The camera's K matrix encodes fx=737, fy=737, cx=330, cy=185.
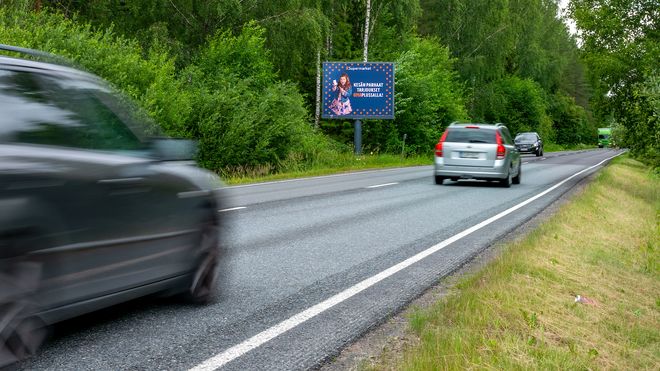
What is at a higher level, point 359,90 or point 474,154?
point 359,90

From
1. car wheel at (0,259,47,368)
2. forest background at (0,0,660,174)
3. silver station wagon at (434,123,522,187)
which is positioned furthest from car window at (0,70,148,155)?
silver station wagon at (434,123,522,187)

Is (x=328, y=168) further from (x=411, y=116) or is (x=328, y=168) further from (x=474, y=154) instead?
(x=411, y=116)

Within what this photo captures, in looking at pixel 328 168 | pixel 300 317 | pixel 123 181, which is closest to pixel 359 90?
pixel 328 168

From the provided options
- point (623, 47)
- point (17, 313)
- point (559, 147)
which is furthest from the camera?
point (559, 147)

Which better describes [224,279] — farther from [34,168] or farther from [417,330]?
[34,168]

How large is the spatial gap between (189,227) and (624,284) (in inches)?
172

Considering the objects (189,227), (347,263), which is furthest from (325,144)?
(189,227)

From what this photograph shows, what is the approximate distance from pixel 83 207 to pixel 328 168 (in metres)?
24.7

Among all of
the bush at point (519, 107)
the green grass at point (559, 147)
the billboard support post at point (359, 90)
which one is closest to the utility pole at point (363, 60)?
the billboard support post at point (359, 90)

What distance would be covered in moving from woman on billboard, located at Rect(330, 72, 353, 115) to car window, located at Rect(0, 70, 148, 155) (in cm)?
3037

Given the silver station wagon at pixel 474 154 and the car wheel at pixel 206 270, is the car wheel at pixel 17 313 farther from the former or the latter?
the silver station wagon at pixel 474 154

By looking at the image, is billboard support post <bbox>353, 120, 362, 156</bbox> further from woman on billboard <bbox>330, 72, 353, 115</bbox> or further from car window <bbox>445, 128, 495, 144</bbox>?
car window <bbox>445, 128, 495, 144</bbox>

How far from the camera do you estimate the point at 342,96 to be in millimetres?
35062

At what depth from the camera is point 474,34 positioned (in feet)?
180
